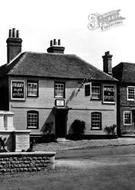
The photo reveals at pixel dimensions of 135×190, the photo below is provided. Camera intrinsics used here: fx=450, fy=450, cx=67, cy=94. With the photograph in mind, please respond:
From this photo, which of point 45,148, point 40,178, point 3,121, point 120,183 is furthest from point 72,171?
point 45,148

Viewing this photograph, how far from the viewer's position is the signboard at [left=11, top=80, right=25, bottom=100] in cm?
3679

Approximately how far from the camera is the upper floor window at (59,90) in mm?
38469

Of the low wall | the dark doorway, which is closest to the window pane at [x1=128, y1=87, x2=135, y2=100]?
the dark doorway

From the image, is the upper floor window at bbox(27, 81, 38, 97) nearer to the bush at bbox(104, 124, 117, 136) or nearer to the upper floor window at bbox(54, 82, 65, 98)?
the upper floor window at bbox(54, 82, 65, 98)

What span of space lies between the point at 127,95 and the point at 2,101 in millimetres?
11823

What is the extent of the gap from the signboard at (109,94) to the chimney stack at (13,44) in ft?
28.1

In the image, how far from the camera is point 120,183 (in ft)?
51.4

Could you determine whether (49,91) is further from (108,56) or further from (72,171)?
(72,171)

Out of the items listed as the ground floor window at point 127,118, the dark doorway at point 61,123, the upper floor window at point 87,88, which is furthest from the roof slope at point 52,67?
the ground floor window at point 127,118

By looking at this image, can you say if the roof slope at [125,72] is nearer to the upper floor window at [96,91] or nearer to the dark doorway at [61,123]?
the upper floor window at [96,91]

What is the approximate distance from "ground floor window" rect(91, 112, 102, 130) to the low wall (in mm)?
19905

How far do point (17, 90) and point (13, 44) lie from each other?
15.6 ft

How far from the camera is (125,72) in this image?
144 ft

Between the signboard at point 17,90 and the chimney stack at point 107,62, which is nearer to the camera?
the signboard at point 17,90
